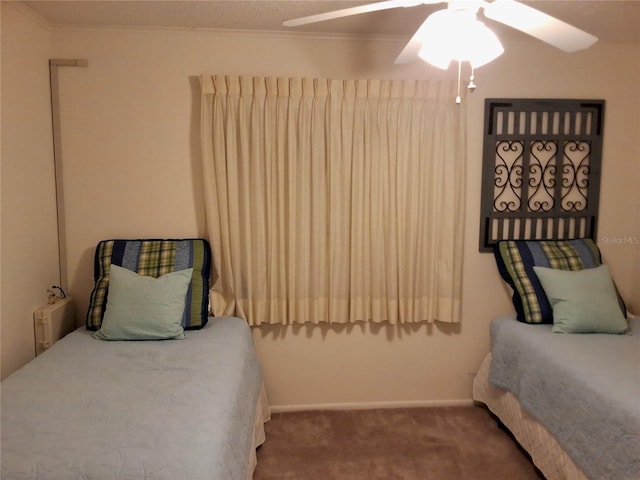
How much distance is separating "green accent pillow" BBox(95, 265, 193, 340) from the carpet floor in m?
0.90

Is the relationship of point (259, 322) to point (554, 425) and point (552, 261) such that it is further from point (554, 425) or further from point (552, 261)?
point (552, 261)

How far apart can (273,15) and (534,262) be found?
84.1 inches

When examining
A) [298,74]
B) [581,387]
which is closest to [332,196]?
[298,74]

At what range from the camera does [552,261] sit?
281 cm

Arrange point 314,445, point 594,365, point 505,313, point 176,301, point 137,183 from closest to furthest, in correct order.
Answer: point 594,365 < point 176,301 < point 314,445 < point 137,183 < point 505,313

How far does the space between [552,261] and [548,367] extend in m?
0.85

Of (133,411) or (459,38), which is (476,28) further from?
(133,411)

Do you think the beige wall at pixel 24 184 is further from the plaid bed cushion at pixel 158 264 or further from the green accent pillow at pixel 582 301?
the green accent pillow at pixel 582 301

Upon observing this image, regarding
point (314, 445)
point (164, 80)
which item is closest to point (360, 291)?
point (314, 445)

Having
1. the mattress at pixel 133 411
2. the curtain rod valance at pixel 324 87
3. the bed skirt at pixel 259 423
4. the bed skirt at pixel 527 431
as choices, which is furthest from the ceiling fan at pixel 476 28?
the bed skirt at pixel 259 423

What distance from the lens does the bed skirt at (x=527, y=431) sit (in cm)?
207

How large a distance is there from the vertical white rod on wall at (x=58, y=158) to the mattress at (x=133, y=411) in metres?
0.59

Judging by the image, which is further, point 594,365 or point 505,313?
point 505,313

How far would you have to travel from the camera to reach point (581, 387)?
6.44 feet
